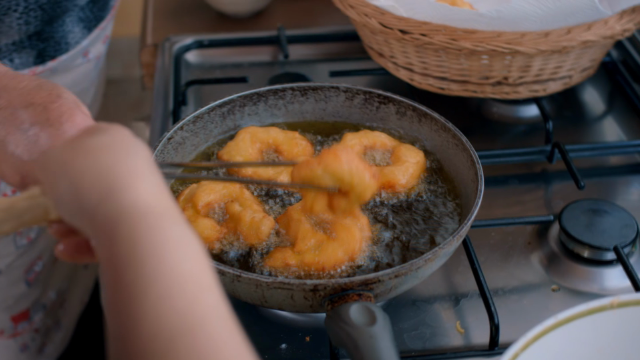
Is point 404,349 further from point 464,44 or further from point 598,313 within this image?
point 464,44

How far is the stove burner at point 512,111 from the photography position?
85 cm

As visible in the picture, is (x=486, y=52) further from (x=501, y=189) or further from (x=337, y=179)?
(x=337, y=179)

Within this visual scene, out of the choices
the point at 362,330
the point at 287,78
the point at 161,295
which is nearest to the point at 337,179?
the point at 362,330

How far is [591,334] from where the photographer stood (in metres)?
0.41

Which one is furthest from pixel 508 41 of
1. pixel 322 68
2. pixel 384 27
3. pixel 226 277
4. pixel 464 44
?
pixel 226 277

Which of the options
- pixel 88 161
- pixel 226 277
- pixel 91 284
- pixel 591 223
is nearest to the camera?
pixel 88 161

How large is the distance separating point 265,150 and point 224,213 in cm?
11

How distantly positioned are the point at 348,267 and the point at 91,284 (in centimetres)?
84

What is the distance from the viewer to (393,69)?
0.82 meters

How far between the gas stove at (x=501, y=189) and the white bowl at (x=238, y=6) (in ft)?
0.36

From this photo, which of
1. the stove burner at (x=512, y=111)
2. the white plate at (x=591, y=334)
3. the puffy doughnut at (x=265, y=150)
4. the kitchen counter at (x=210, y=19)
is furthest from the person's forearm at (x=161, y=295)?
the kitchen counter at (x=210, y=19)

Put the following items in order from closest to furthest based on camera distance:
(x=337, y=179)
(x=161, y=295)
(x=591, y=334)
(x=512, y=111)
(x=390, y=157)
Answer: (x=161, y=295) < (x=591, y=334) < (x=337, y=179) < (x=390, y=157) < (x=512, y=111)

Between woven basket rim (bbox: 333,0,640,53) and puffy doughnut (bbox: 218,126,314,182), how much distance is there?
21 centimetres

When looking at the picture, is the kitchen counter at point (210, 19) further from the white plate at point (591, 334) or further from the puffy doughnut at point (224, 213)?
the white plate at point (591, 334)
